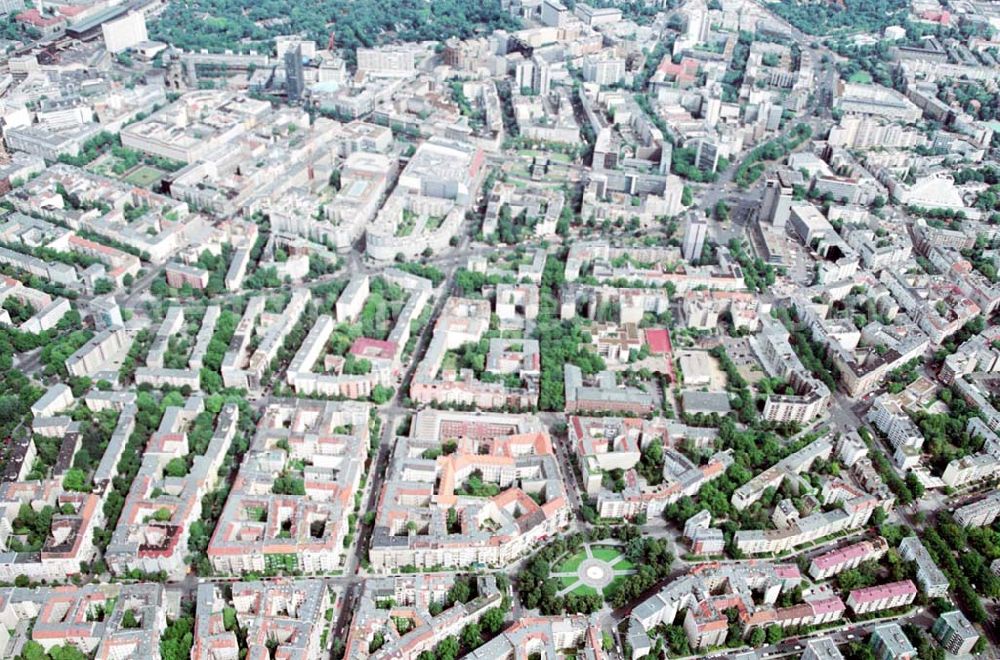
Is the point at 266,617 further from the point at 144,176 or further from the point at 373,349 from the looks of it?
the point at 144,176

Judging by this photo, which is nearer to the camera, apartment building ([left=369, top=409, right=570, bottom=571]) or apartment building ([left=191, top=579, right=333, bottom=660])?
apartment building ([left=191, top=579, right=333, bottom=660])

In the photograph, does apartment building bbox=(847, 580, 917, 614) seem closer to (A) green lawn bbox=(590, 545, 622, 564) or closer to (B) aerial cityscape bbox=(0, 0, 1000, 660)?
(B) aerial cityscape bbox=(0, 0, 1000, 660)

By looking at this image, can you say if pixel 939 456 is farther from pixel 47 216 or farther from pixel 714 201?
pixel 47 216

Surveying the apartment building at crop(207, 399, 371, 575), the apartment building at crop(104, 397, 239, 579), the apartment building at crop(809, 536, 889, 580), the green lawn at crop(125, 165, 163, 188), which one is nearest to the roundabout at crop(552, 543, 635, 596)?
the apartment building at crop(809, 536, 889, 580)

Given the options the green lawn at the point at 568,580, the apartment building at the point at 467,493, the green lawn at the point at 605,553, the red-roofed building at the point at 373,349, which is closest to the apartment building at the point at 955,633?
the green lawn at the point at 605,553

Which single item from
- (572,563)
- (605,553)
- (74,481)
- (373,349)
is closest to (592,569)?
(572,563)

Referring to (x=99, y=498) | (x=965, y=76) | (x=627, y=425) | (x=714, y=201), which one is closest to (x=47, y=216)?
(x=99, y=498)
